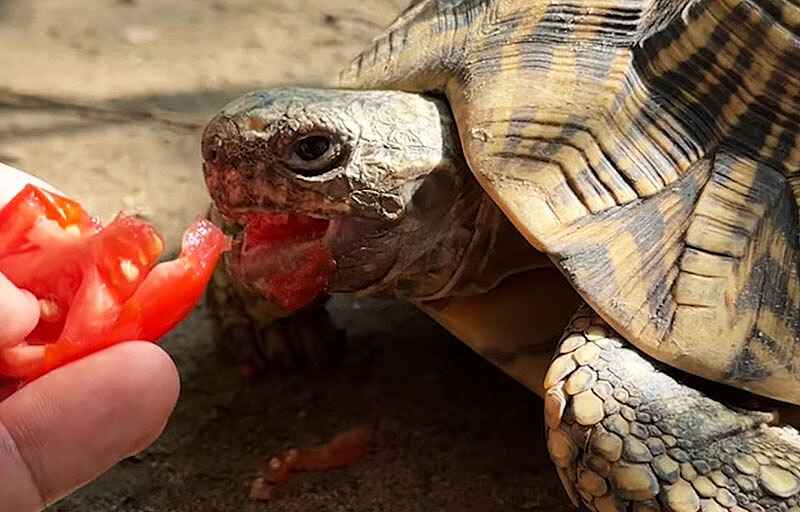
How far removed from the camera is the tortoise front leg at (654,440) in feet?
5.19

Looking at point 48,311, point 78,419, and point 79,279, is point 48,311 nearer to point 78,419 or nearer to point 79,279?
point 79,279

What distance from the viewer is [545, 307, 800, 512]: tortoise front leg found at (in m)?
1.58

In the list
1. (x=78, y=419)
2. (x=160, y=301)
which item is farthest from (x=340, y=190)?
(x=78, y=419)

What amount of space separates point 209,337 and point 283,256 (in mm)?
689

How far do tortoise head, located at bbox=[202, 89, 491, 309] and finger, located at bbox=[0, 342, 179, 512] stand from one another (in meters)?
0.41

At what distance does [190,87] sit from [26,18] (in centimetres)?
77

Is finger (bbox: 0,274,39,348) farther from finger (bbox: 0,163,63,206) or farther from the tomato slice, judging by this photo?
finger (bbox: 0,163,63,206)

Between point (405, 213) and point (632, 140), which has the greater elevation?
point (632, 140)

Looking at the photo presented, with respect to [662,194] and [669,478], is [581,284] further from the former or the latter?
[669,478]

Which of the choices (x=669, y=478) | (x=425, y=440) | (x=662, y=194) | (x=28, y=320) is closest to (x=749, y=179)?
(x=662, y=194)

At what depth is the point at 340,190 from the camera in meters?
1.82

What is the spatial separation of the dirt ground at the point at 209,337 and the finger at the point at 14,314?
24.2 inches

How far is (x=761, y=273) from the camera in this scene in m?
1.65

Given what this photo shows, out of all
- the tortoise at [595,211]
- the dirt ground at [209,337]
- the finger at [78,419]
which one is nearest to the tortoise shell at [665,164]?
the tortoise at [595,211]
